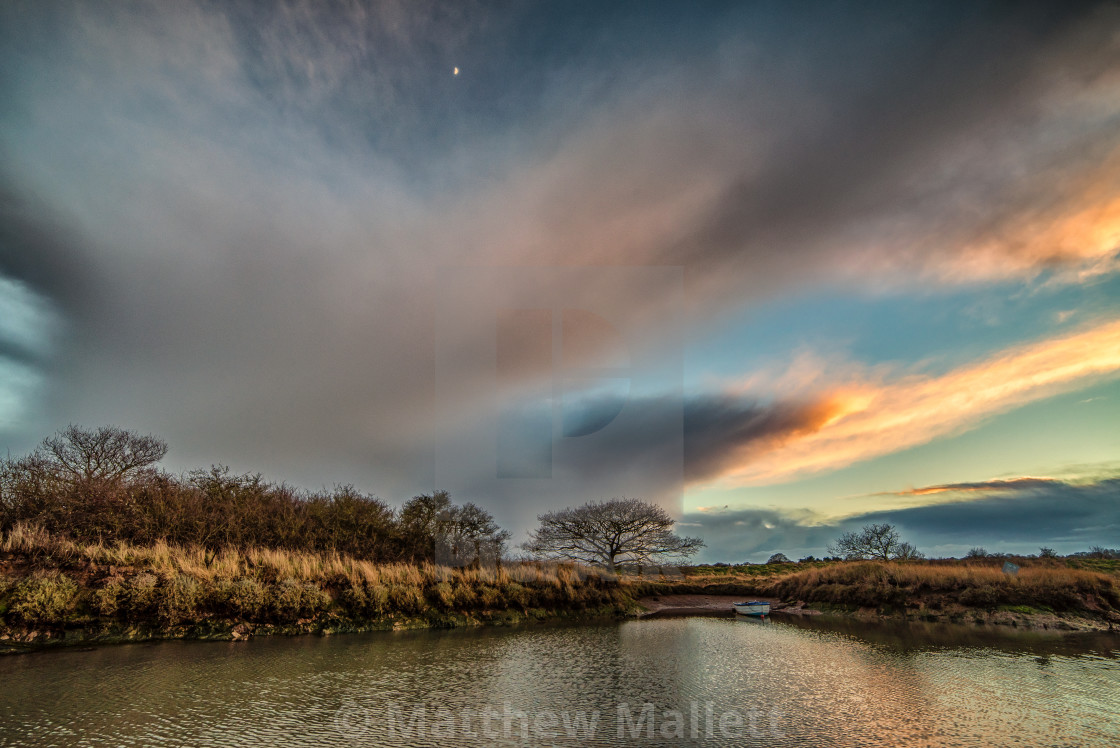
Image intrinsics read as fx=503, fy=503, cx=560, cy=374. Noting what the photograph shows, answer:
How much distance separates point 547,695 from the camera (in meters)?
9.52

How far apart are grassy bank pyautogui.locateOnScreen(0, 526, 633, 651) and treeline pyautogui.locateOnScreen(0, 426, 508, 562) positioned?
3.84 ft

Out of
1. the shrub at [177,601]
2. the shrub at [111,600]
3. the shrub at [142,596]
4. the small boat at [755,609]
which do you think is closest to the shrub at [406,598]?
the shrub at [177,601]

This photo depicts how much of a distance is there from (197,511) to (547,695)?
58.3ft

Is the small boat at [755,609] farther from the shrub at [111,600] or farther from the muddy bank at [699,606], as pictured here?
the shrub at [111,600]

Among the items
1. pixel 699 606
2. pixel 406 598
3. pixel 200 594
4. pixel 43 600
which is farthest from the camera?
pixel 699 606

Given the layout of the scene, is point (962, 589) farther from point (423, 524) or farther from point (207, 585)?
point (207, 585)

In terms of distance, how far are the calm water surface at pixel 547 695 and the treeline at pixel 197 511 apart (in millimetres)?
7164

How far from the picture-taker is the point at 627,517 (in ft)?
141

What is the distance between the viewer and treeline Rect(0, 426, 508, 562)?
17.5m

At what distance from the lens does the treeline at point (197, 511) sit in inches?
689

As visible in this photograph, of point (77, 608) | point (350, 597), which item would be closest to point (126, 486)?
point (77, 608)

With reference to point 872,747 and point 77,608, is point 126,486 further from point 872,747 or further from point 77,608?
point 872,747

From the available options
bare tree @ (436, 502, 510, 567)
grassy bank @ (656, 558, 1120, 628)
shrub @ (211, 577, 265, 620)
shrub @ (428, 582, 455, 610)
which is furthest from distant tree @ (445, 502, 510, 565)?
grassy bank @ (656, 558, 1120, 628)

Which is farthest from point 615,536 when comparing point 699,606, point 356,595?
point 356,595
